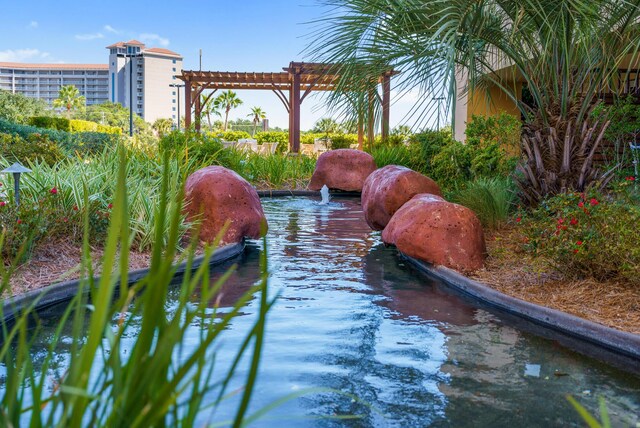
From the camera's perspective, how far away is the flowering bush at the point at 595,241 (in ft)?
19.7

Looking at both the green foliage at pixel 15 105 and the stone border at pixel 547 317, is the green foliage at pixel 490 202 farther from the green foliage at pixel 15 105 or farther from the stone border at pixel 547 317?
the green foliage at pixel 15 105

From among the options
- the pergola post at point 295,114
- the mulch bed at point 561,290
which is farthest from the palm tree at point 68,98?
the mulch bed at point 561,290

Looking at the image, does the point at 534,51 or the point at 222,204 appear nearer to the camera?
the point at 534,51

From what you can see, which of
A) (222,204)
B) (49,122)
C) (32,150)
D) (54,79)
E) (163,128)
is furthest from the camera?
(54,79)

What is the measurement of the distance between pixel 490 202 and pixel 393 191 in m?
1.33

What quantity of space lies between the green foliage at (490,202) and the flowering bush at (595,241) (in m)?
2.72

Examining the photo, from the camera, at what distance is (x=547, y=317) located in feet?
18.9

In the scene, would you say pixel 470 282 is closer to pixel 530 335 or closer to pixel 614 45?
pixel 530 335

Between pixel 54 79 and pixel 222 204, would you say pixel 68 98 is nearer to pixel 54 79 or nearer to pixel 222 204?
pixel 222 204

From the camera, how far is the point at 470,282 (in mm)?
6898

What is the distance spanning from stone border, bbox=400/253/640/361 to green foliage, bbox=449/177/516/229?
2.38 meters

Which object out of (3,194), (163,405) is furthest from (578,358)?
(3,194)

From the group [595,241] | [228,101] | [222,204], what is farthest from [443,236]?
[228,101]

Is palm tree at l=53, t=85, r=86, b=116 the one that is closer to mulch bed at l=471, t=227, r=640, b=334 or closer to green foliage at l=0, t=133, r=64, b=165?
green foliage at l=0, t=133, r=64, b=165
